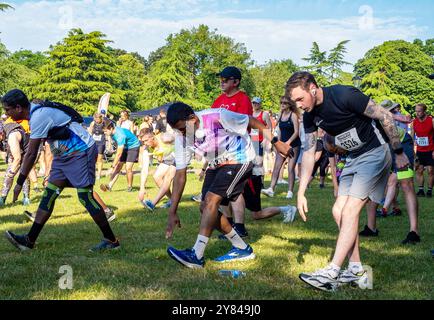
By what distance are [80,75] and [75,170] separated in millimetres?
55811

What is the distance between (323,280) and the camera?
4.38m

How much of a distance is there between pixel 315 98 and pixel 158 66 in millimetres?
59399

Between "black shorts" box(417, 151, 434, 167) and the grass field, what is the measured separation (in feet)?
14.6

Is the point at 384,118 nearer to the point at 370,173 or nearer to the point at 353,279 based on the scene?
the point at 370,173

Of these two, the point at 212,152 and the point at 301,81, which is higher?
the point at 301,81

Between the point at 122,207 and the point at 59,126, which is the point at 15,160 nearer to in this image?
the point at 122,207

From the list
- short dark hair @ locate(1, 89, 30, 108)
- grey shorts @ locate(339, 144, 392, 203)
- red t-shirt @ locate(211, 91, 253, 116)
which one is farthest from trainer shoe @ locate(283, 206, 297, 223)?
short dark hair @ locate(1, 89, 30, 108)

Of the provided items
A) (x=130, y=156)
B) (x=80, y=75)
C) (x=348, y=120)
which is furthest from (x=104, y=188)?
(x=80, y=75)

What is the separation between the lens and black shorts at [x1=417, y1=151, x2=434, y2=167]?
513 inches

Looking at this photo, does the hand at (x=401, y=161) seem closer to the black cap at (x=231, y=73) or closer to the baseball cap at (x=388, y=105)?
the baseball cap at (x=388, y=105)

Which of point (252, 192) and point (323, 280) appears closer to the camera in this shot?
point (323, 280)

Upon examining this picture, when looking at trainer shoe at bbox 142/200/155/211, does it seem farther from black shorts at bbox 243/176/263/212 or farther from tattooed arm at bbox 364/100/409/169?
tattooed arm at bbox 364/100/409/169

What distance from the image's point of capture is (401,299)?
4.27m
